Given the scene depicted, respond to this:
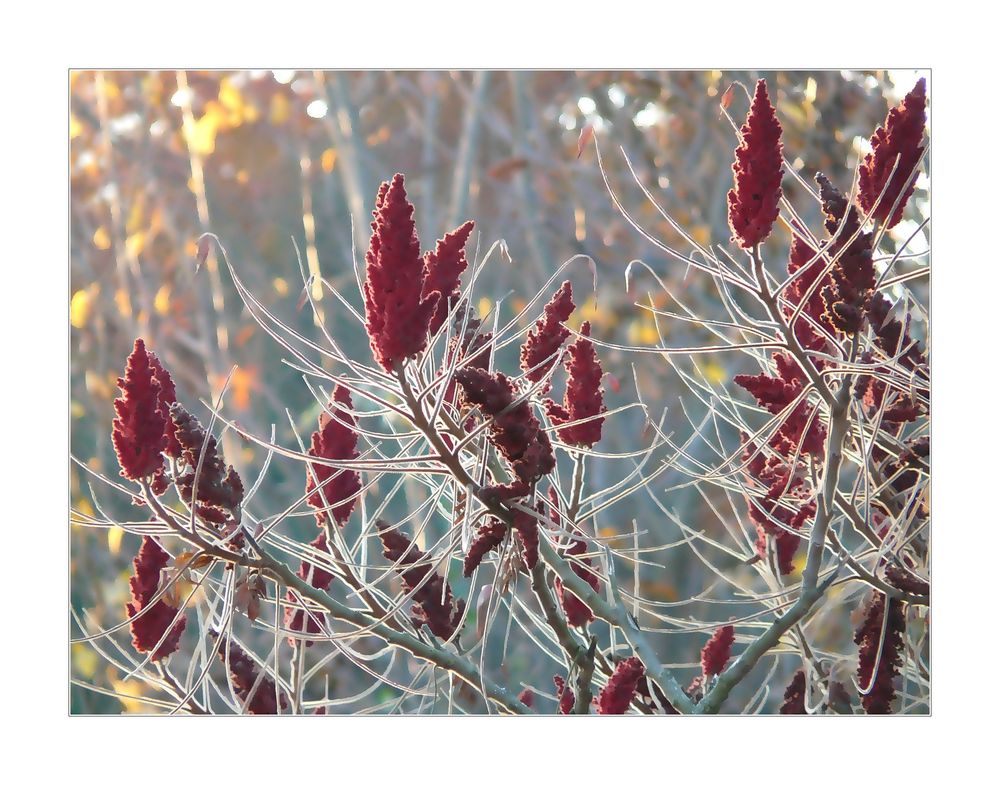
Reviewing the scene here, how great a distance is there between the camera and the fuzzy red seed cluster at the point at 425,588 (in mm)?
1024

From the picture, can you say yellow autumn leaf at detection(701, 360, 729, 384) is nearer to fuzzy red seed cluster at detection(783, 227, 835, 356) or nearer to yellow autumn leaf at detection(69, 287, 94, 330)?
fuzzy red seed cluster at detection(783, 227, 835, 356)

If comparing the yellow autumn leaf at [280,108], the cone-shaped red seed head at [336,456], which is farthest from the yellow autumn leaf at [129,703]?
the yellow autumn leaf at [280,108]

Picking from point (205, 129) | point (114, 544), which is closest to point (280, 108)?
point (205, 129)

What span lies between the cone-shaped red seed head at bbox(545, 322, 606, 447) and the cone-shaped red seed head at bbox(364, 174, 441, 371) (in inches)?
9.0

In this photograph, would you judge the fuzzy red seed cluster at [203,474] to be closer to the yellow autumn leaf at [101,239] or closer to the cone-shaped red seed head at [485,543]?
the cone-shaped red seed head at [485,543]

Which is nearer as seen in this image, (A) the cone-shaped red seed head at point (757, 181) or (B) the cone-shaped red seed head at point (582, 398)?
(A) the cone-shaped red seed head at point (757, 181)

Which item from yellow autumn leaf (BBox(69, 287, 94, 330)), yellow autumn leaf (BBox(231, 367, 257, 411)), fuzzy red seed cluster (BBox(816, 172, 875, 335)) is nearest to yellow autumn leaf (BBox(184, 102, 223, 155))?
yellow autumn leaf (BBox(69, 287, 94, 330))

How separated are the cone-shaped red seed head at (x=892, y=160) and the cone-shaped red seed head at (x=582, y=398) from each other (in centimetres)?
29

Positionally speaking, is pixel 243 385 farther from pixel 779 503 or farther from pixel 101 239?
pixel 779 503
